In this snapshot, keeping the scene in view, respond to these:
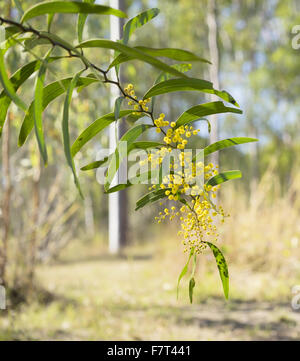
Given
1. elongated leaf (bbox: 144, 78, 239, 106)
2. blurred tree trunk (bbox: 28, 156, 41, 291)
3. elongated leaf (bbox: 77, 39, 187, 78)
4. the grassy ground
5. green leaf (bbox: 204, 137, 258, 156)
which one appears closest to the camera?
elongated leaf (bbox: 77, 39, 187, 78)

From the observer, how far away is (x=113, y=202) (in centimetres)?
560

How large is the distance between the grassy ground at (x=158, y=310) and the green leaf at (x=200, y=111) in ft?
4.76

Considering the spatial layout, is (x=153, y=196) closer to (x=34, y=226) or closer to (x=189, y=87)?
(x=189, y=87)

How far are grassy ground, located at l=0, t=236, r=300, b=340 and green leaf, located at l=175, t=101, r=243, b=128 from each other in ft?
4.76

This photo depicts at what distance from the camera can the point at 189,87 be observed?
1.95ft

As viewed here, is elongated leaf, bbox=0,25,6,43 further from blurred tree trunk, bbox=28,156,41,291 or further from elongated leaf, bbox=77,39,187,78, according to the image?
blurred tree trunk, bbox=28,156,41,291

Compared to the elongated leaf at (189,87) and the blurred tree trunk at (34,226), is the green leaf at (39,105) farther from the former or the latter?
the blurred tree trunk at (34,226)

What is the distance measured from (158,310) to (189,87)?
6.64 feet

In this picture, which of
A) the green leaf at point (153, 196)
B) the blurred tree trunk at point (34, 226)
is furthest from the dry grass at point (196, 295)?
the green leaf at point (153, 196)

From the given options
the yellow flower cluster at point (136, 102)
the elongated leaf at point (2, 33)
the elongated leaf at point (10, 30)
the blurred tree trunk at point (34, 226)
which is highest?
the elongated leaf at point (10, 30)

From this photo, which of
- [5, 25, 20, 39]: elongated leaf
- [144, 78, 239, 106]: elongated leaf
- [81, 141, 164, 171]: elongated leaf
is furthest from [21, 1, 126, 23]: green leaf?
[81, 141, 164, 171]: elongated leaf

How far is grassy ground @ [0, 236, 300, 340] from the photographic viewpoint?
6.52 ft

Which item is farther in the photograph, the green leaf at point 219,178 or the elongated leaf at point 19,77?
the green leaf at point 219,178

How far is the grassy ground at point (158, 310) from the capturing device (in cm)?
199
